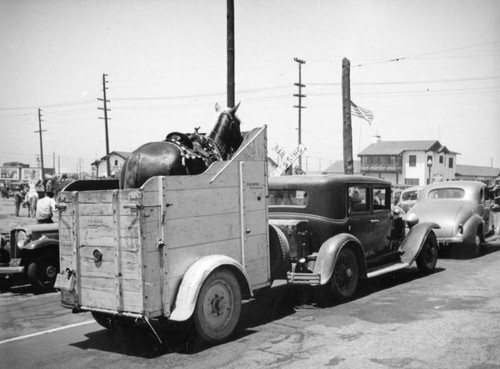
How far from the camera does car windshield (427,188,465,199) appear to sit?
12.6 meters

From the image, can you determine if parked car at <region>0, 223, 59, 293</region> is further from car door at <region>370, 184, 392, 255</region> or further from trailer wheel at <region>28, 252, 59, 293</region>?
car door at <region>370, 184, 392, 255</region>

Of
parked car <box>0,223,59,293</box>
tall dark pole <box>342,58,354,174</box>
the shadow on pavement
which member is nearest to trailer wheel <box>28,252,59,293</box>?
parked car <box>0,223,59,293</box>

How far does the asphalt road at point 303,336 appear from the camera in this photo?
189 inches

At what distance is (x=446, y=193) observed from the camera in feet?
42.3

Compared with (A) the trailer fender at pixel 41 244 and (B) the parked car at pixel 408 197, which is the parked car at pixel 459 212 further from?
(A) the trailer fender at pixel 41 244

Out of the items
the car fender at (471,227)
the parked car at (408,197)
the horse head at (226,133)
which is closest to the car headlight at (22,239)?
the horse head at (226,133)

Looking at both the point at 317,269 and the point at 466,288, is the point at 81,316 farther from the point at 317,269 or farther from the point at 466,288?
the point at 466,288

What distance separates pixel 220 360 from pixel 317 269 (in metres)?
2.37

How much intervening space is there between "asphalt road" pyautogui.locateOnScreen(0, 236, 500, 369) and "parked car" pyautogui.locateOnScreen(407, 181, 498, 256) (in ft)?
10.6

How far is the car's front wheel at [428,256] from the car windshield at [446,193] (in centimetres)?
342

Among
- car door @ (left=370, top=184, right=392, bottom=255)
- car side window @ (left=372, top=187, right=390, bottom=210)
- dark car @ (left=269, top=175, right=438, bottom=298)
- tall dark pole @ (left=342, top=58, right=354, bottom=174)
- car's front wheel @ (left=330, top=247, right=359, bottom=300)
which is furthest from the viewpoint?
tall dark pole @ (left=342, top=58, right=354, bottom=174)

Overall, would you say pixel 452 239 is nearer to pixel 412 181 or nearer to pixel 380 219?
pixel 380 219

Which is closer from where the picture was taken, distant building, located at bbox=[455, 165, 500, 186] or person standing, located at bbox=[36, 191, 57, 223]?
person standing, located at bbox=[36, 191, 57, 223]

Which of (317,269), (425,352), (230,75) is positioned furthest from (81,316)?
(230,75)
